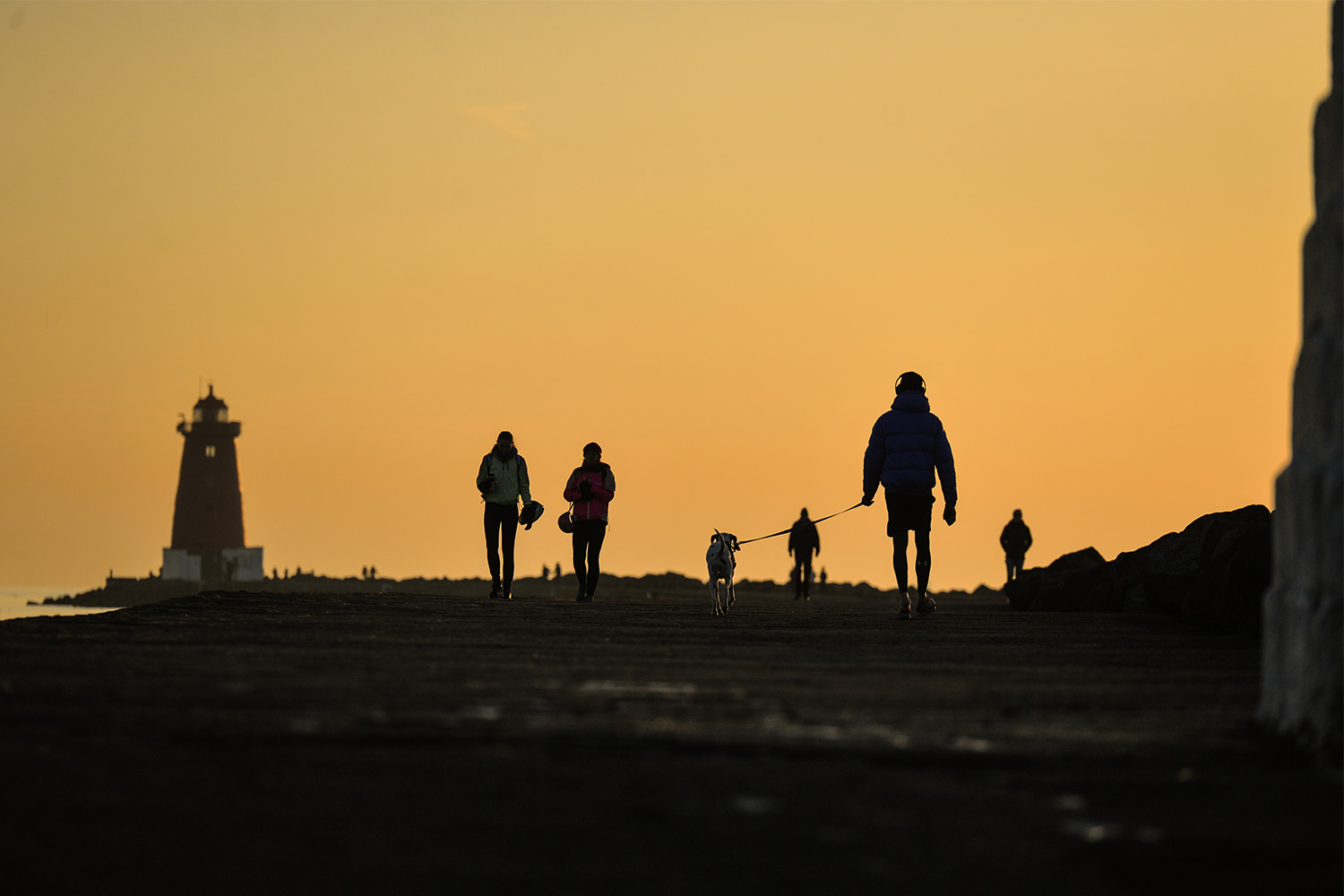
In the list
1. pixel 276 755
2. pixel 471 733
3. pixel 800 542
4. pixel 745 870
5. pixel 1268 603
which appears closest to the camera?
pixel 745 870

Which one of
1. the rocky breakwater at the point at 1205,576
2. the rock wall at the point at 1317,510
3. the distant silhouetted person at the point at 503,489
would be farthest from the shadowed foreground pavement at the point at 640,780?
the distant silhouetted person at the point at 503,489

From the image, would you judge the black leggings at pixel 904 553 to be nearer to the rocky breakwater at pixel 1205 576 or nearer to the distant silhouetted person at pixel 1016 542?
the rocky breakwater at pixel 1205 576

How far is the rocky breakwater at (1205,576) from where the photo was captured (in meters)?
9.48

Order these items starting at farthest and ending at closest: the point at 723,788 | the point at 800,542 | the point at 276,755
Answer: the point at 800,542 → the point at 276,755 → the point at 723,788

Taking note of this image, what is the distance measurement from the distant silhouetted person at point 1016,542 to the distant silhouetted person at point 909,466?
860 inches

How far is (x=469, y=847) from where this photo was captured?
3.18 m

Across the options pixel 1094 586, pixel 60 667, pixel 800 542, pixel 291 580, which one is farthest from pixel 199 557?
pixel 60 667

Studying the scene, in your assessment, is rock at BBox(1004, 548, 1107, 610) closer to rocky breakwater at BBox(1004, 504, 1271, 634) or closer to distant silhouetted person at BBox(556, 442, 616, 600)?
rocky breakwater at BBox(1004, 504, 1271, 634)

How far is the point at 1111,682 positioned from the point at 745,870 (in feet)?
11.9

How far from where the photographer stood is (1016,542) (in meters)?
34.7

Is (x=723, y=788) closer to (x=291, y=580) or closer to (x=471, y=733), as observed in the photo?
(x=471, y=733)

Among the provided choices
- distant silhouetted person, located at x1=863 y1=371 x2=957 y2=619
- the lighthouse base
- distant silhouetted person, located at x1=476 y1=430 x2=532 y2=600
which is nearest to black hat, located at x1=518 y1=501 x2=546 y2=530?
distant silhouetted person, located at x1=476 y1=430 x2=532 y2=600

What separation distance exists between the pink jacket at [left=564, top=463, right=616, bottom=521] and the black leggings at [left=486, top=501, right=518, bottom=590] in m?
0.76

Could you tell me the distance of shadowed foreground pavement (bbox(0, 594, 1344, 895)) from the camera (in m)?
3.08
